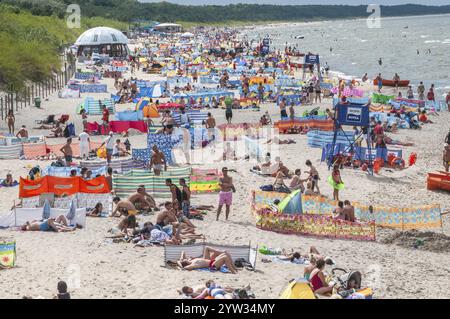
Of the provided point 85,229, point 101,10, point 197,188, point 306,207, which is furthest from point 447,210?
point 101,10

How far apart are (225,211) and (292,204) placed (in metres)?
1.47

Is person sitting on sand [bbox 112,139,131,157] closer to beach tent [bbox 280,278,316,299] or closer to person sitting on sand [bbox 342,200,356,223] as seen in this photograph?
person sitting on sand [bbox 342,200,356,223]

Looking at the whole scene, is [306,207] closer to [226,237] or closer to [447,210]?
[226,237]

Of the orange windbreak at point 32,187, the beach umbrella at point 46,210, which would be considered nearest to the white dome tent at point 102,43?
the orange windbreak at point 32,187

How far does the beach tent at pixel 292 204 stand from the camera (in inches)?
468

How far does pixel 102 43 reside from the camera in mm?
52000

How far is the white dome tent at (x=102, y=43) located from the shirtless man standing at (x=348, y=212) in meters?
43.1

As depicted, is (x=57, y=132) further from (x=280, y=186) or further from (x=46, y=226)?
(x=46, y=226)

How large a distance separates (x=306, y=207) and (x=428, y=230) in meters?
2.28

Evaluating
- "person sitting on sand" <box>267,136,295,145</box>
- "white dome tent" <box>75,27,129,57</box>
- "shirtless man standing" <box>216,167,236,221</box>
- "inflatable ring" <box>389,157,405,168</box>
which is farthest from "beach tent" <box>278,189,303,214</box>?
"white dome tent" <box>75,27,129,57</box>

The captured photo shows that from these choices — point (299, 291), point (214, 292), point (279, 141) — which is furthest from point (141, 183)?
point (279, 141)

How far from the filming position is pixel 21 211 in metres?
11.4

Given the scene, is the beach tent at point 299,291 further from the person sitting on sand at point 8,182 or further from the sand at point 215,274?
the person sitting on sand at point 8,182
